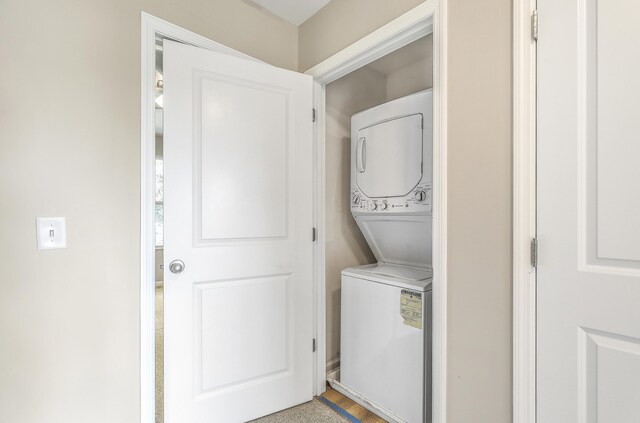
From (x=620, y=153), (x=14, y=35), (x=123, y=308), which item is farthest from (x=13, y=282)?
(x=620, y=153)

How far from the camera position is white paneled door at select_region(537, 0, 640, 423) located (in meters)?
0.92

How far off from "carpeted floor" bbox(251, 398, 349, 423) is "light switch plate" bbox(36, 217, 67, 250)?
1.31 m

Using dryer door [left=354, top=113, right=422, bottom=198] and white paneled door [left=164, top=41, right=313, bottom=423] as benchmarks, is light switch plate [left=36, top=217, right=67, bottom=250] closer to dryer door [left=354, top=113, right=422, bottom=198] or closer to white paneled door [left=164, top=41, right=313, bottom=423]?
white paneled door [left=164, top=41, right=313, bottom=423]

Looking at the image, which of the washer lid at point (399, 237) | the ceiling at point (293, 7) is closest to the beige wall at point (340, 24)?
the ceiling at point (293, 7)

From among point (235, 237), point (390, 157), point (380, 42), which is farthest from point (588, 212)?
point (235, 237)

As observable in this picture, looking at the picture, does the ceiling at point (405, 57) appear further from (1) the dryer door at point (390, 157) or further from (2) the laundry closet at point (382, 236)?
(1) the dryer door at point (390, 157)

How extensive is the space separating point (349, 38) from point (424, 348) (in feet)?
5.50

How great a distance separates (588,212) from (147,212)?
1707 mm

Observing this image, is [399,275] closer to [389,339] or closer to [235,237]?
[389,339]

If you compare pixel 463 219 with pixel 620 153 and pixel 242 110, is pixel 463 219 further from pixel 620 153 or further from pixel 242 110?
pixel 242 110

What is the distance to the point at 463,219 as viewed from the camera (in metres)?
1.25

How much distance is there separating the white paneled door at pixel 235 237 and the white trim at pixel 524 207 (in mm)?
1110

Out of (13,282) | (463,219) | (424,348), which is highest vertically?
(463,219)

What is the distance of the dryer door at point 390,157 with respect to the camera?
1.76m
